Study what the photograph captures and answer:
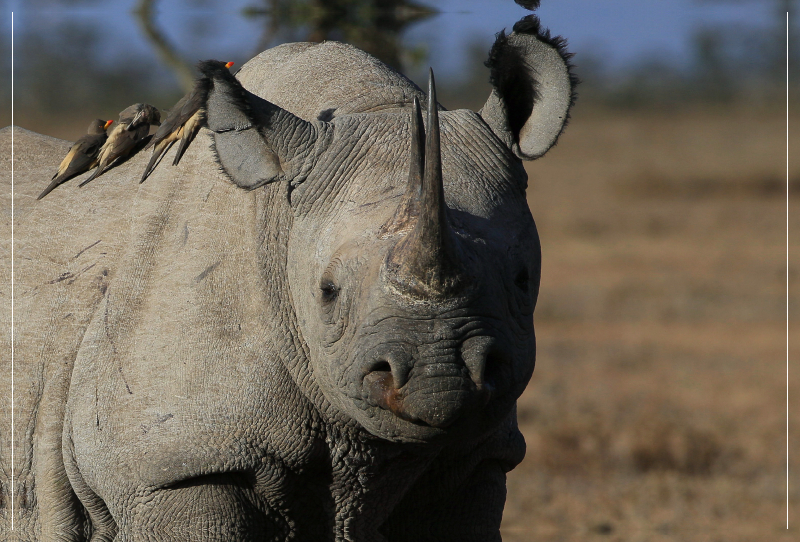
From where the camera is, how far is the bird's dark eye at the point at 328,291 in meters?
2.77

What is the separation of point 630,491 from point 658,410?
1799 mm

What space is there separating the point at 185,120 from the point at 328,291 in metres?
0.73

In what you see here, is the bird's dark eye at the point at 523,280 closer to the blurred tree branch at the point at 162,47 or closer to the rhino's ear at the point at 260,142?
the rhino's ear at the point at 260,142

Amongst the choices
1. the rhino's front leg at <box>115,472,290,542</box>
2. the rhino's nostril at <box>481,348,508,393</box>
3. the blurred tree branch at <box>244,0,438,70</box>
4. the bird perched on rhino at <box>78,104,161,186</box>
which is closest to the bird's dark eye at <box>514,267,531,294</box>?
the rhino's nostril at <box>481,348,508,393</box>

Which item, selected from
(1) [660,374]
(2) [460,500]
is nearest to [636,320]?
(1) [660,374]

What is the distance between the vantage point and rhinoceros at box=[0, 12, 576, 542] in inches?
102

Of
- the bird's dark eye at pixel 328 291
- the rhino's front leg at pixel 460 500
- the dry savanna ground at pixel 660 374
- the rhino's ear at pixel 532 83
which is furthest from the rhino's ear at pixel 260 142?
the dry savanna ground at pixel 660 374

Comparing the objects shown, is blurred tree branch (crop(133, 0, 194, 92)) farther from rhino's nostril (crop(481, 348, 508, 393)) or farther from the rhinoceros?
rhino's nostril (crop(481, 348, 508, 393))

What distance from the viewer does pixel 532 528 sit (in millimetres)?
5750

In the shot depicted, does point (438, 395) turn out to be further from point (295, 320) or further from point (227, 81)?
point (227, 81)

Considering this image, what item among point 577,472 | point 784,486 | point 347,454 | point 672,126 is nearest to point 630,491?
point 577,472

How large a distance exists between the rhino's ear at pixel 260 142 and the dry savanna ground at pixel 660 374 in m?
3.18

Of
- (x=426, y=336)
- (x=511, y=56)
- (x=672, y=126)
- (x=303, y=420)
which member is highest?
(x=511, y=56)

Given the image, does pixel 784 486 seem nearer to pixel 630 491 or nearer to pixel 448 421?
pixel 630 491
